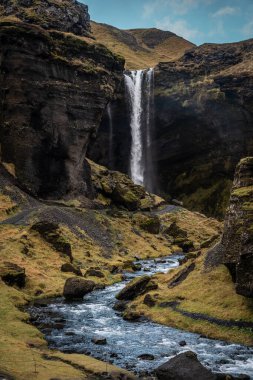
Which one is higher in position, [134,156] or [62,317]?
[134,156]

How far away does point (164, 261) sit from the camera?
84.0 metres

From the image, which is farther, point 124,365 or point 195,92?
point 195,92

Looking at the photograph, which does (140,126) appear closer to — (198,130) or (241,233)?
(198,130)

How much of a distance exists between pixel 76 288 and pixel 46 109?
6891 cm

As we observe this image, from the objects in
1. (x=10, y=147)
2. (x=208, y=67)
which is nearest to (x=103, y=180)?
(x=10, y=147)

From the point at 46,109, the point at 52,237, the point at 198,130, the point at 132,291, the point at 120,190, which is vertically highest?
the point at 46,109

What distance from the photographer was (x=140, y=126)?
150000 mm

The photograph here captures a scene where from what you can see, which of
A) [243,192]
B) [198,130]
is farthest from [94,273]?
[198,130]

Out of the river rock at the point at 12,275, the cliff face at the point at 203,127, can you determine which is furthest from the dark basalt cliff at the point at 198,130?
the river rock at the point at 12,275

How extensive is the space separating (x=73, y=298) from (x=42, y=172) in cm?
6103

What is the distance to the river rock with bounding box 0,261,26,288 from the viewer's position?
51500 mm

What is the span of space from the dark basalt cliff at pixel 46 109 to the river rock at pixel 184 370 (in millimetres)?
82050

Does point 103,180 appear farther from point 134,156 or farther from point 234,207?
point 234,207

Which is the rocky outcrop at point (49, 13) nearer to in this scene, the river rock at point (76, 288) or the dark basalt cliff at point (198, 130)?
the dark basalt cliff at point (198, 130)
